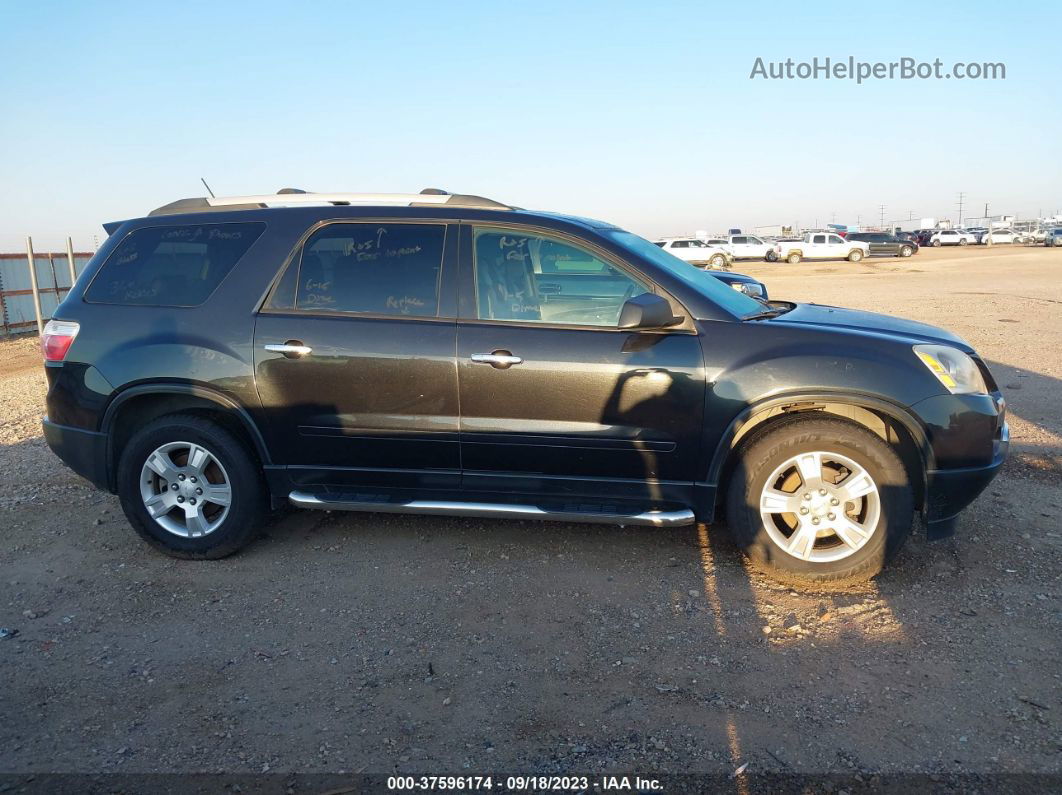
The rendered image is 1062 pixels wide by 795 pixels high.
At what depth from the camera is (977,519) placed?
4.82 metres

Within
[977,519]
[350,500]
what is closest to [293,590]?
[350,500]

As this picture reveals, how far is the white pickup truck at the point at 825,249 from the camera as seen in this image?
1921 inches

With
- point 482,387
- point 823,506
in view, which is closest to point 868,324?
point 823,506

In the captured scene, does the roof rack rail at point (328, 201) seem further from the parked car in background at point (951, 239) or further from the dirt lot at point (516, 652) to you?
the parked car in background at point (951, 239)

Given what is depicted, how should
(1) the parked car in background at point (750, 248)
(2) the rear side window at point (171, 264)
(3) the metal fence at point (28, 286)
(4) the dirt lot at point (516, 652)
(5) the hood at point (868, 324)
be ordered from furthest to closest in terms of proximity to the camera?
(1) the parked car in background at point (750, 248)
(3) the metal fence at point (28, 286)
(2) the rear side window at point (171, 264)
(5) the hood at point (868, 324)
(4) the dirt lot at point (516, 652)

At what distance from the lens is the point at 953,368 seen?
3979mm

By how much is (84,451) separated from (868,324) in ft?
14.7

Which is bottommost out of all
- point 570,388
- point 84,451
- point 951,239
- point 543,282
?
point 84,451

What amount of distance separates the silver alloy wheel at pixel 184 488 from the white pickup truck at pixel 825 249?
1899 inches

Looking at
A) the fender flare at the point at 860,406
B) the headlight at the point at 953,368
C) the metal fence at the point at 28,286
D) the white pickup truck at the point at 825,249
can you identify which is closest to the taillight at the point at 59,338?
the fender flare at the point at 860,406

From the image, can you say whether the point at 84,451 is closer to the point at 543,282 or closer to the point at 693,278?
the point at 543,282

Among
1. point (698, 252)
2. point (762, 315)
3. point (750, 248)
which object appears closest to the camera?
point (762, 315)

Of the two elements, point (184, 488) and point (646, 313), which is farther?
point (184, 488)

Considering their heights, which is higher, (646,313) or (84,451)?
(646,313)
